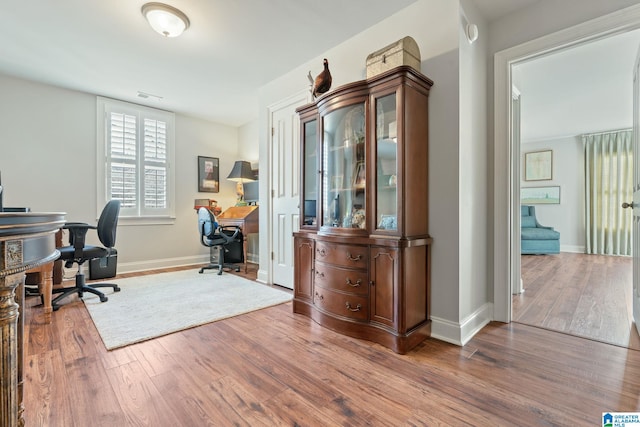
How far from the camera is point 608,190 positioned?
5.81 metres

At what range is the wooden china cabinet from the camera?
1886 mm

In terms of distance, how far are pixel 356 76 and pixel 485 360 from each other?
2.39 m

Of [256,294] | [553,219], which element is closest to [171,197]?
[256,294]

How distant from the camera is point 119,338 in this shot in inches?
78.5

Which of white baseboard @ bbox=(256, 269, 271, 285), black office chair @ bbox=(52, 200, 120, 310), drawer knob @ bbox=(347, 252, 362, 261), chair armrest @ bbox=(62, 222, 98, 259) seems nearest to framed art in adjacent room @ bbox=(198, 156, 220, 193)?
black office chair @ bbox=(52, 200, 120, 310)

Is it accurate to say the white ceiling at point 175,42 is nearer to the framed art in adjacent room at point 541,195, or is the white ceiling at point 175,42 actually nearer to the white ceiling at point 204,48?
the white ceiling at point 204,48

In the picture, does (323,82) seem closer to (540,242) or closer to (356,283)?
(356,283)

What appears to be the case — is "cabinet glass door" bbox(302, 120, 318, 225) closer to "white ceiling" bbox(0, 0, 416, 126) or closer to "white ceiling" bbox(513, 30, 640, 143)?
"white ceiling" bbox(0, 0, 416, 126)

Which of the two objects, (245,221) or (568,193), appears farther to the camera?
(568,193)

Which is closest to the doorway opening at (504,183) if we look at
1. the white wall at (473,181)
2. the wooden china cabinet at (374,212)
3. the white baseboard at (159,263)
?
the white wall at (473,181)

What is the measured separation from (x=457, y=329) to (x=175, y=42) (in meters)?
3.40

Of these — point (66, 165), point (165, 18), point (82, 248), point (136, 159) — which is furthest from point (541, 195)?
point (66, 165)

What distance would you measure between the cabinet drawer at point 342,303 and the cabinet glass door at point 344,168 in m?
0.51

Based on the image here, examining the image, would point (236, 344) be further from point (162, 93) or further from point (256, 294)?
point (162, 93)
